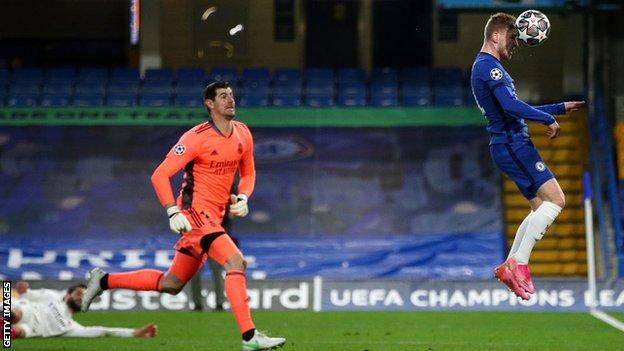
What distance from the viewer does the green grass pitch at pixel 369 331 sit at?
10.7 m

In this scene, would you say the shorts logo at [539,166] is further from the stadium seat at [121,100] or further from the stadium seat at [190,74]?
the stadium seat at [190,74]

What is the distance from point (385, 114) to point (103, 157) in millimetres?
4482

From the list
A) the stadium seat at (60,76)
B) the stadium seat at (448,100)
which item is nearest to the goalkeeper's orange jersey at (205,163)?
the stadium seat at (448,100)

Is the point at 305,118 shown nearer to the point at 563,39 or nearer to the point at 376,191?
the point at 376,191

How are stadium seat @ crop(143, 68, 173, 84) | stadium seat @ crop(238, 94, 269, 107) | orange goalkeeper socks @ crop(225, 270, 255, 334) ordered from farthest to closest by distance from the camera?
stadium seat @ crop(143, 68, 173, 84), stadium seat @ crop(238, 94, 269, 107), orange goalkeeper socks @ crop(225, 270, 255, 334)

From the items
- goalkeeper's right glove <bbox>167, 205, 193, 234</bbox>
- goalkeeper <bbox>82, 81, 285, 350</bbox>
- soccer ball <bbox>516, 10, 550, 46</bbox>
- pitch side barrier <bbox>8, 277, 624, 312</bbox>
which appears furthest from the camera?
pitch side barrier <bbox>8, 277, 624, 312</bbox>

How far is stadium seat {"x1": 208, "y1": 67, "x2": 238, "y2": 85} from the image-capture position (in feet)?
71.5

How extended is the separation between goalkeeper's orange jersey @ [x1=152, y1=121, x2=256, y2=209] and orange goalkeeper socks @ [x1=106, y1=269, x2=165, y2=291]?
66 centimetres

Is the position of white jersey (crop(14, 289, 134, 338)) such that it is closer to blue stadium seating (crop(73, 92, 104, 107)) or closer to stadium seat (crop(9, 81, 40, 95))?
blue stadium seating (crop(73, 92, 104, 107))

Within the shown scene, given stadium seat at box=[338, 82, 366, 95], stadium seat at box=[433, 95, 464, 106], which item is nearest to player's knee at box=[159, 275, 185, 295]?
stadium seat at box=[433, 95, 464, 106]

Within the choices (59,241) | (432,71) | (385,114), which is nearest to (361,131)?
(385,114)

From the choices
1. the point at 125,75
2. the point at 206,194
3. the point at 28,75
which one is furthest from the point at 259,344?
the point at 28,75

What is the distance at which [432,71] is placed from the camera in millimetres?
22000

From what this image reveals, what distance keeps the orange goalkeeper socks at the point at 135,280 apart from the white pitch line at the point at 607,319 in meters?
5.03
